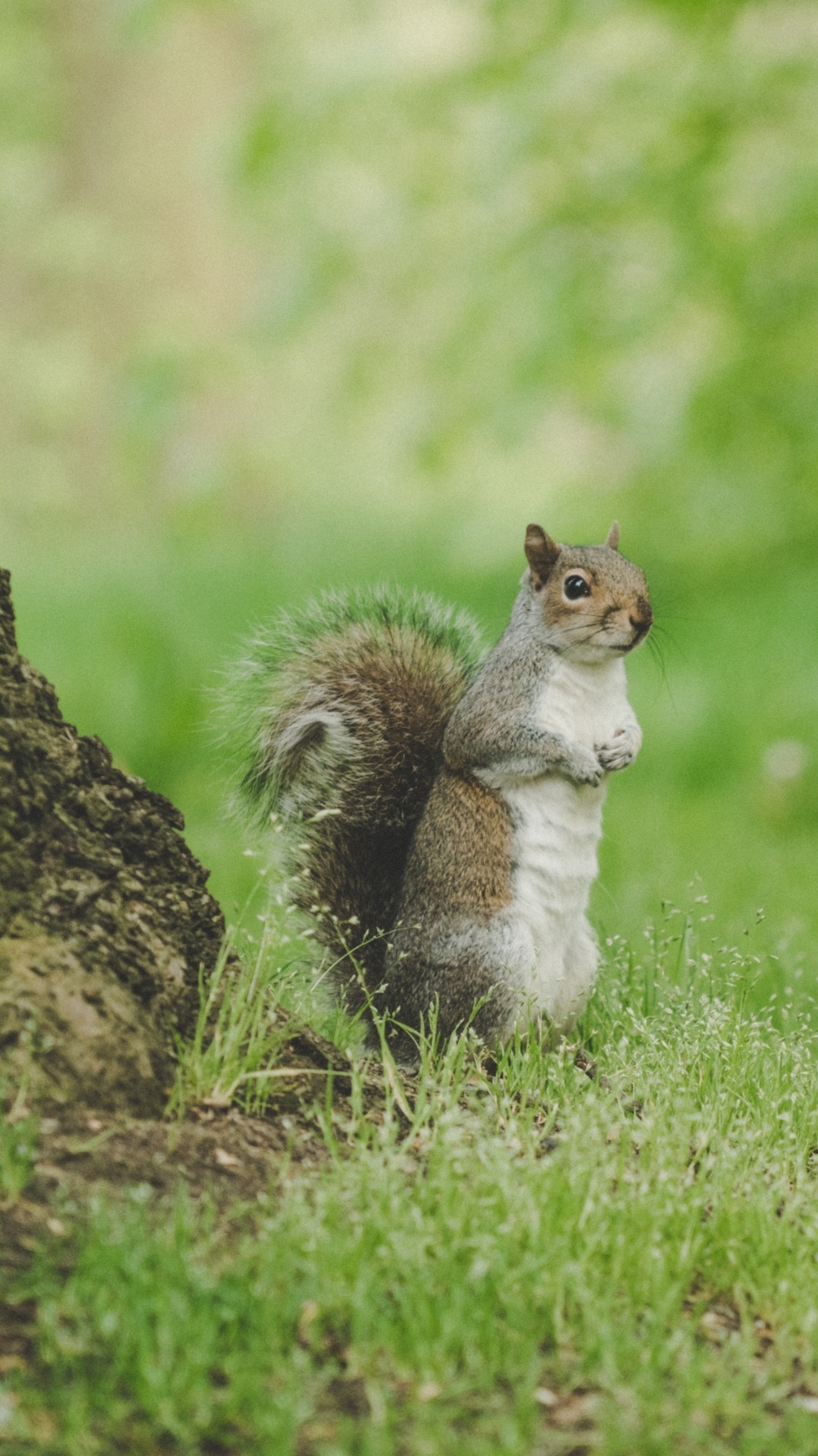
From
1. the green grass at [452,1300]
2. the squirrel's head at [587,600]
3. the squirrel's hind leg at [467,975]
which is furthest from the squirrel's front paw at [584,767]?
the green grass at [452,1300]

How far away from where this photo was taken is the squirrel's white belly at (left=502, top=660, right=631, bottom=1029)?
2.66m

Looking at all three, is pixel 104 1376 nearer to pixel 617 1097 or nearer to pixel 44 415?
pixel 617 1097

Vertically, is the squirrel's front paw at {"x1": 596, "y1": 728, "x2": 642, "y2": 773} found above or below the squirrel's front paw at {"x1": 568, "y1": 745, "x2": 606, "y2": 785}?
above

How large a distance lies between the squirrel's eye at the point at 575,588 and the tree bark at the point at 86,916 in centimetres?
76

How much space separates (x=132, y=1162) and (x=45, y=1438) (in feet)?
1.35

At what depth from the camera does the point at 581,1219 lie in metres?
1.90

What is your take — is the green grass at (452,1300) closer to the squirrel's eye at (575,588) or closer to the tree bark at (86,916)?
the tree bark at (86,916)

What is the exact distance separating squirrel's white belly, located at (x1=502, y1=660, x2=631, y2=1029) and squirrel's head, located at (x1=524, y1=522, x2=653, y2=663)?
0.24 ft

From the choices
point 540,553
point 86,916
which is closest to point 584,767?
point 540,553

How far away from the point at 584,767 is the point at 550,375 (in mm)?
4251

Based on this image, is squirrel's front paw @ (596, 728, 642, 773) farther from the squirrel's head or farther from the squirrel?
the squirrel's head

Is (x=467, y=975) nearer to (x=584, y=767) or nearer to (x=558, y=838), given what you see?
(x=558, y=838)

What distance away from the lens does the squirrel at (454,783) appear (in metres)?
2.64

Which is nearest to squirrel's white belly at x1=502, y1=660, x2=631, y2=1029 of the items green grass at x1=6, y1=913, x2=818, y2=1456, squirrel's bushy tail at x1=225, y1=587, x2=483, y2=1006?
squirrel's bushy tail at x1=225, y1=587, x2=483, y2=1006
